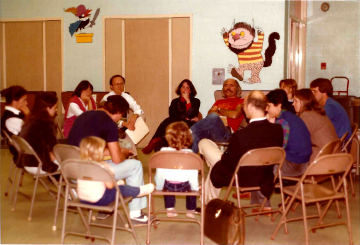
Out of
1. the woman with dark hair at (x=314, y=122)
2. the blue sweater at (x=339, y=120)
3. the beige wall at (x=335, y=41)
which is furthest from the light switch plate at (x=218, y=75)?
the woman with dark hair at (x=314, y=122)

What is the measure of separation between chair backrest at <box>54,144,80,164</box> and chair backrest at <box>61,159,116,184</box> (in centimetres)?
36

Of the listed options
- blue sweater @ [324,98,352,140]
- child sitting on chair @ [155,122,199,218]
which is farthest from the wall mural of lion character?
child sitting on chair @ [155,122,199,218]

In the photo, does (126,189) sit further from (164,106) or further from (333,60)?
(333,60)

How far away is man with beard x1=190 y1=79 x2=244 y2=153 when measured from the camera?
502 cm

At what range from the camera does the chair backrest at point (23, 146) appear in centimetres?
368

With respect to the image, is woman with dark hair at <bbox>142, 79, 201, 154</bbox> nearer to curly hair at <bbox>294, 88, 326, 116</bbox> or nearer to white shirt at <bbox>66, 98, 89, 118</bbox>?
white shirt at <bbox>66, 98, 89, 118</bbox>

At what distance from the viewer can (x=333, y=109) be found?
4.75 meters

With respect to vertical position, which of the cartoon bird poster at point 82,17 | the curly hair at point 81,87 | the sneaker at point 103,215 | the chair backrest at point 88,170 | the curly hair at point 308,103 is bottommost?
the sneaker at point 103,215

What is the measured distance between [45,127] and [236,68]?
4.13m

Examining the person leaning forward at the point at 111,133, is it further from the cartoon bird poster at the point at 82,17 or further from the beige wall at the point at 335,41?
the beige wall at the point at 335,41

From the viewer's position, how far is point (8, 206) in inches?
169

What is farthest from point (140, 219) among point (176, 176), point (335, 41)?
point (335, 41)

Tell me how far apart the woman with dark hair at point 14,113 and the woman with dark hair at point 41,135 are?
362 mm

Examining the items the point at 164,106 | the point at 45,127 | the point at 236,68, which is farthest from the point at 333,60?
the point at 45,127
